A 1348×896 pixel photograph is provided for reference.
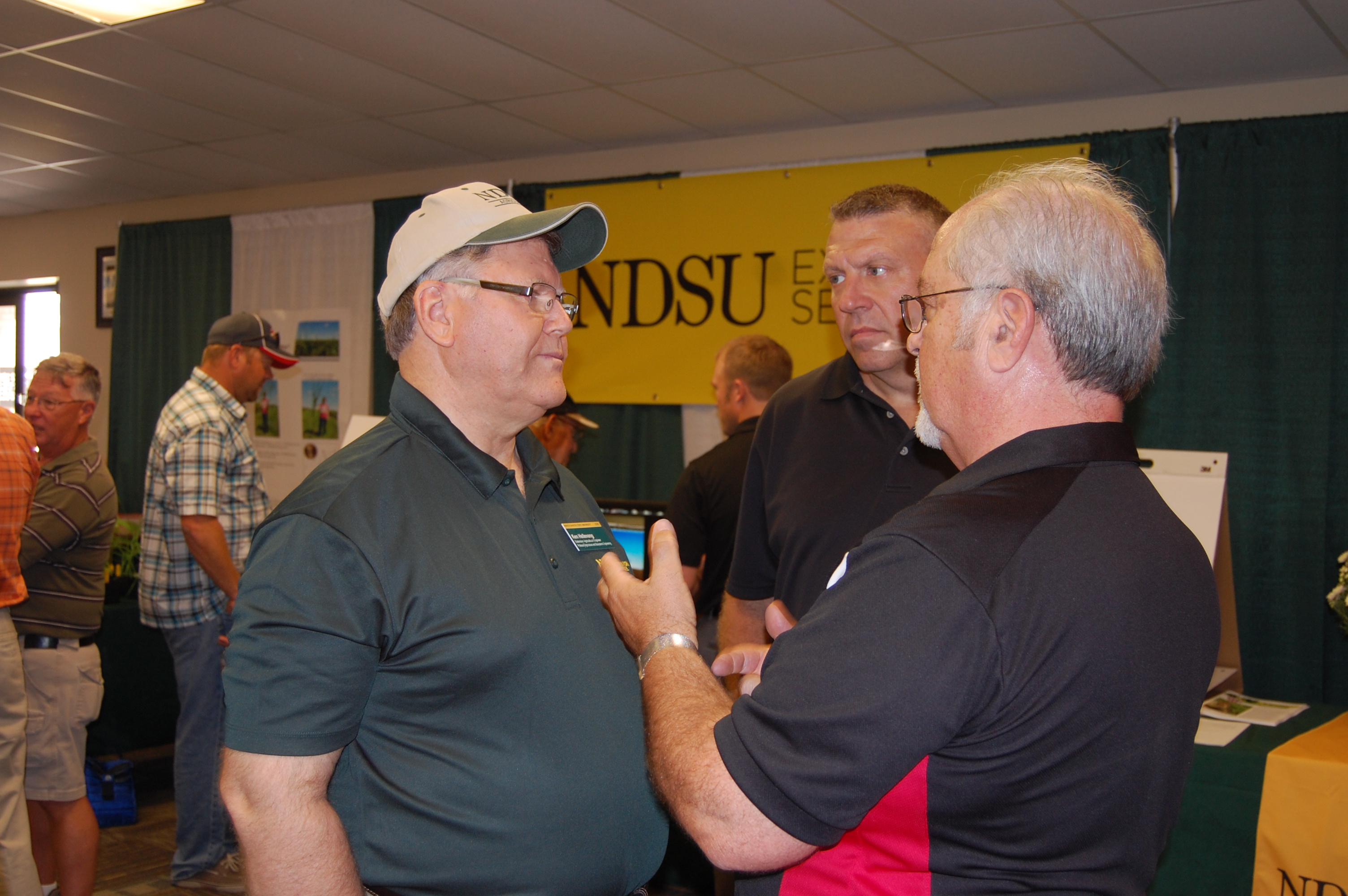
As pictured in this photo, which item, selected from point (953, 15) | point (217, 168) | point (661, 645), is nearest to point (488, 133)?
point (217, 168)

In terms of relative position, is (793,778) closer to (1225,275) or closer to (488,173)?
(1225,275)

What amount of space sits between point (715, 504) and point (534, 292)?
2.00 m

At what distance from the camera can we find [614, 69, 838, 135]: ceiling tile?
4.26 metres

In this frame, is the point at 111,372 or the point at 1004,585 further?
the point at 111,372

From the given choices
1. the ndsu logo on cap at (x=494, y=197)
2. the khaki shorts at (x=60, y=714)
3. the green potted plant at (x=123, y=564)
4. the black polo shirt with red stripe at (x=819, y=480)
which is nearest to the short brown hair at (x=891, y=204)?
the black polo shirt with red stripe at (x=819, y=480)

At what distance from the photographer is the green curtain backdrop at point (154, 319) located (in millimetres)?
6934

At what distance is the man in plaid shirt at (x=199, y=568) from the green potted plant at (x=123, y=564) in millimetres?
1103

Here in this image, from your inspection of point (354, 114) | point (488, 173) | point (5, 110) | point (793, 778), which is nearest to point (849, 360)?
point (793, 778)

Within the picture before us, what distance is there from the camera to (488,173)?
587 centimetres

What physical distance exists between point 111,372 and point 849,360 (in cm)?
696

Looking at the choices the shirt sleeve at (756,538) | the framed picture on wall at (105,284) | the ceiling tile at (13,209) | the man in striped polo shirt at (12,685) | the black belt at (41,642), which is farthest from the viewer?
the ceiling tile at (13,209)

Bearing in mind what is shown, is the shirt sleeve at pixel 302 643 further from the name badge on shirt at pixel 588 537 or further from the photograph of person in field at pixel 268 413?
the photograph of person in field at pixel 268 413

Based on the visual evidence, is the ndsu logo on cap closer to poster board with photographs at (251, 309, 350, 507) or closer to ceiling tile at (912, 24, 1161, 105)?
ceiling tile at (912, 24, 1161, 105)

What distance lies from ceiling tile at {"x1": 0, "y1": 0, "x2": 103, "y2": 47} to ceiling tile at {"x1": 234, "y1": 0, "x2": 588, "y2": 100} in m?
0.82
